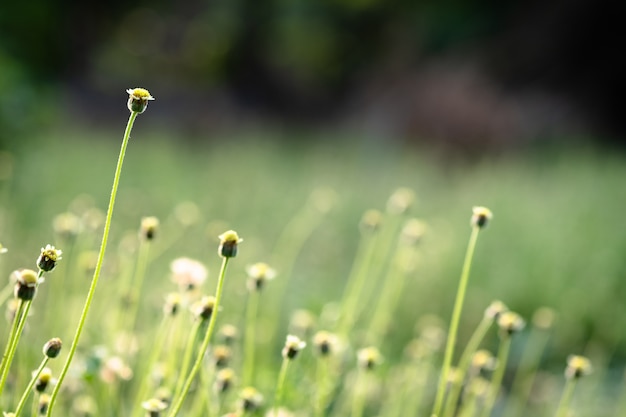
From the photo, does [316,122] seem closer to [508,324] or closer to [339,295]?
[339,295]

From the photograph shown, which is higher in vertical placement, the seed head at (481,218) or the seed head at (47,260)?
the seed head at (481,218)

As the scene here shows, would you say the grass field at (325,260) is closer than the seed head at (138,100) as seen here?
No

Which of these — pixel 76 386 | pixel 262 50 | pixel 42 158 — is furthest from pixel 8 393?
pixel 262 50

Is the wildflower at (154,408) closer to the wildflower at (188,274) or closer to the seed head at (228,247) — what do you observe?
the seed head at (228,247)

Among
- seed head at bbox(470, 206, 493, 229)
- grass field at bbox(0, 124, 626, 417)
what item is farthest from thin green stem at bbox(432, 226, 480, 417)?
grass field at bbox(0, 124, 626, 417)

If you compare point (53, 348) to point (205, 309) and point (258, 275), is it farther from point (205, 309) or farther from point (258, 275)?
point (258, 275)

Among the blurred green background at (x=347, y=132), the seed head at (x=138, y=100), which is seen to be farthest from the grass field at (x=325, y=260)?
the seed head at (x=138, y=100)

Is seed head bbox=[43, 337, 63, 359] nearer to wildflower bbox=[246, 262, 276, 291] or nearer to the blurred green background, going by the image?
wildflower bbox=[246, 262, 276, 291]

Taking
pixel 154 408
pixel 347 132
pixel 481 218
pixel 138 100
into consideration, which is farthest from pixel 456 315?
pixel 347 132
